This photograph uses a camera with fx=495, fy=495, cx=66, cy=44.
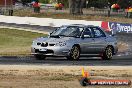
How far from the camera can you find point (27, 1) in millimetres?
158000

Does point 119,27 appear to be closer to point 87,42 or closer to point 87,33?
point 87,33

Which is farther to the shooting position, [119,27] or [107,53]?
[119,27]

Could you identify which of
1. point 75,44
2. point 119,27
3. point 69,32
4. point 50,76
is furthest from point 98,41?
point 119,27

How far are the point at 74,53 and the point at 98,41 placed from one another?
1785 mm

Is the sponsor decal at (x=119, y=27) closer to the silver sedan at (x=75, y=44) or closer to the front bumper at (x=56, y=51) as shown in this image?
the silver sedan at (x=75, y=44)

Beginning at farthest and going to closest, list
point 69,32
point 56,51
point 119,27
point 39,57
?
point 119,27 → point 69,32 → point 39,57 → point 56,51

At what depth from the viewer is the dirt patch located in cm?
1140

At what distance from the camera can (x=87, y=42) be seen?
20.0m

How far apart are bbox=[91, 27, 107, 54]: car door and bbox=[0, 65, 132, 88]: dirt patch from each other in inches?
192

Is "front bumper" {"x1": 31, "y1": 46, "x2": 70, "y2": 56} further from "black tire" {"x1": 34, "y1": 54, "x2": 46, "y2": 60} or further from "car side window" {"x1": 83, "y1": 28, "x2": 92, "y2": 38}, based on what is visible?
"car side window" {"x1": 83, "y1": 28, "x2": 92, "y2": 38}

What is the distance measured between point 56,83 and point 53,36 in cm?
789

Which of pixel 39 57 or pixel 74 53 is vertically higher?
pixel 74 53

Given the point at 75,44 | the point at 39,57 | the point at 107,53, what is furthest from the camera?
the point at 107,53

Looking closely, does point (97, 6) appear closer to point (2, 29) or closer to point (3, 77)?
point (2, 29)
